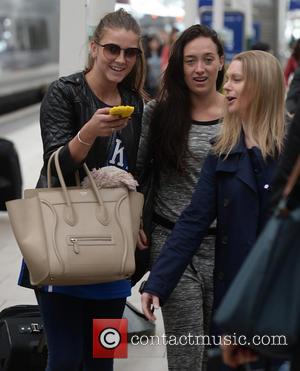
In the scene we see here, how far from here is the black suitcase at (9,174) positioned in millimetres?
9305

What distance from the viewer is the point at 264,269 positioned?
2.23 metres

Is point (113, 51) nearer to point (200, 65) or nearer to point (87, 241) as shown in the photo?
point (200, 65)

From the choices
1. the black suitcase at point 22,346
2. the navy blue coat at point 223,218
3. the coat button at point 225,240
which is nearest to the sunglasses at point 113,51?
the navy blue coat at point 223,218

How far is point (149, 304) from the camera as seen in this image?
342 cm

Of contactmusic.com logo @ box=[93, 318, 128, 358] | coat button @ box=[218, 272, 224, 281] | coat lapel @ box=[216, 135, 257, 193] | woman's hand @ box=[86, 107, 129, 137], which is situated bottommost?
contactmusic.com logo @ box=[93, 318, 128, 358]

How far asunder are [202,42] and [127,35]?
431 mm

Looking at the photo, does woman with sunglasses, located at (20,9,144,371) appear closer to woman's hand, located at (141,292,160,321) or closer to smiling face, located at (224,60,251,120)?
woman's hand, located at (141,292,160,321)

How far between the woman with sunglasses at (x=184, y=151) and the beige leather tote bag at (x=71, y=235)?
1.34ft

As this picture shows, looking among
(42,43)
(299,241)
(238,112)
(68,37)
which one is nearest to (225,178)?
(238,112)

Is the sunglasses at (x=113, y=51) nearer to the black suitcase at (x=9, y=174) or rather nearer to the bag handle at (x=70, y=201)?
the bag handle at (x=70, y=201)

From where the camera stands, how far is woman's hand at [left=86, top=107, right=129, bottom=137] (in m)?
3.45

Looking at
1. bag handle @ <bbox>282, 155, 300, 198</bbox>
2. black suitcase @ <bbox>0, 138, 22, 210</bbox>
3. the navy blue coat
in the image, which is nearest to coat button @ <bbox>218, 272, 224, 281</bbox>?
the navy blue coat

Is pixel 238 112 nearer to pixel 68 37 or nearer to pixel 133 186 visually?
pixel 133 186

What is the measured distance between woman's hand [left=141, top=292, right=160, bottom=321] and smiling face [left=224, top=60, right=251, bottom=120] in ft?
2.39
